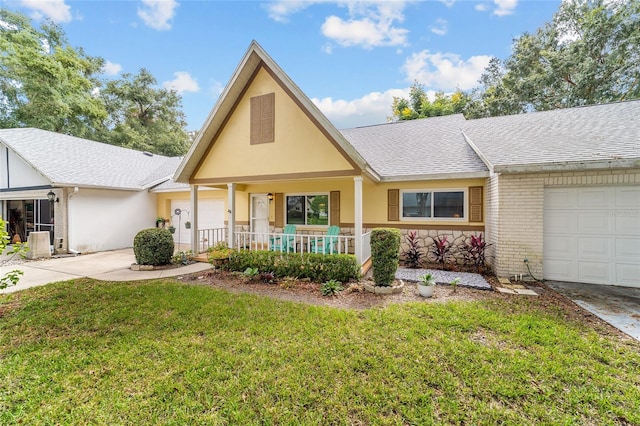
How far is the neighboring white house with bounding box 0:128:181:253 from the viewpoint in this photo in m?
11.3

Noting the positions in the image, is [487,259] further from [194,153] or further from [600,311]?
[194,153]

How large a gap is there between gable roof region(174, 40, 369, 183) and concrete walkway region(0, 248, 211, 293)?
3.38m

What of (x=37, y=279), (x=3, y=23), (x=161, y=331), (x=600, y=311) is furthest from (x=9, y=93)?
(x=600, y=311)

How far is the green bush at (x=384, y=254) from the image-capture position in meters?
6.10

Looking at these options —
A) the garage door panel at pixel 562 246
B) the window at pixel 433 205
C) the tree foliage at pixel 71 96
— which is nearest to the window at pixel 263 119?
the window at pixel 433 205

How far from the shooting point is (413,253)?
903cm

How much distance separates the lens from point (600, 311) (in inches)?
196

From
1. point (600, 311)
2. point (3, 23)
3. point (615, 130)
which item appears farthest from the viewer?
point (3, 23)

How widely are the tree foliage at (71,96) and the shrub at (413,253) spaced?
2626cm

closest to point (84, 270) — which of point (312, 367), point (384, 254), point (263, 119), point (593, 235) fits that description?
point (263, 119)

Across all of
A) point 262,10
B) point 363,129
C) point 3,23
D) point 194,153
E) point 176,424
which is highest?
point 3,23

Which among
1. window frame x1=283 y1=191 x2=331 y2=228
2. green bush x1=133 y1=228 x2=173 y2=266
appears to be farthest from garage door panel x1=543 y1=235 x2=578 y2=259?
green bush x1=133 y1=228 x2=173 y2=266

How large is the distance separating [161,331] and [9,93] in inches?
1117

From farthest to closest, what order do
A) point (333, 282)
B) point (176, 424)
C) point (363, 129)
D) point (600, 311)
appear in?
point (363, 129) < point (333, 282) < point (600, 311) < point (176, 424)
